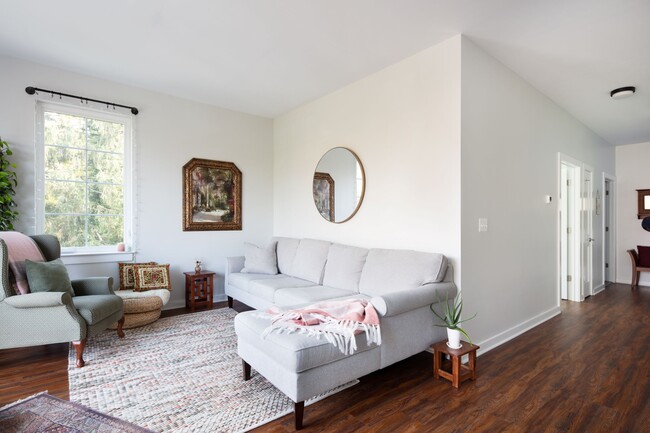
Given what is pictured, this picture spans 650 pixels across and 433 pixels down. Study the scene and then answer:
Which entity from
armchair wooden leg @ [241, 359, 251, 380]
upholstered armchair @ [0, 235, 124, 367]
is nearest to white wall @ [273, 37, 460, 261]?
armchair wooden leg @ [241, 359, 251, 380]

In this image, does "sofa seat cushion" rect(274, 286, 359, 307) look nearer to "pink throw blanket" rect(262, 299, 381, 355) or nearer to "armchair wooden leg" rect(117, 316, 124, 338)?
"pink throw blanket" rect(262, 299, 381, 355)

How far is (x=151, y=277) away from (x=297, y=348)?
2874mm

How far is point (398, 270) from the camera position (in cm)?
298

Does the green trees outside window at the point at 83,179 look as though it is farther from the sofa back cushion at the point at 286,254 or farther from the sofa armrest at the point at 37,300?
the sofa back cushion at the point at 286,254

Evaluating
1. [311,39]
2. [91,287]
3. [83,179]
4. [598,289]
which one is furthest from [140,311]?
[598,289]

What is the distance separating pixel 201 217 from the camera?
4.69 m

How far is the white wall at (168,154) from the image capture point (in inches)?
138

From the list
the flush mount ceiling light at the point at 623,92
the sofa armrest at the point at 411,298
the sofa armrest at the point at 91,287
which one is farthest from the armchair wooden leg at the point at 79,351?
the flush mount ceiling light at the point at 623,92

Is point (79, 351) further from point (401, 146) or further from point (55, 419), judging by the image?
point (401, 146)

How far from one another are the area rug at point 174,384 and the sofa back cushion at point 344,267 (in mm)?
1141

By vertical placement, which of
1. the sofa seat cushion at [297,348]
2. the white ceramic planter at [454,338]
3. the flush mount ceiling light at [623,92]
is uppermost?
the flush mount ceiling light at [623,92]

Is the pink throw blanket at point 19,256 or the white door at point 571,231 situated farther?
the white door at point 571,231

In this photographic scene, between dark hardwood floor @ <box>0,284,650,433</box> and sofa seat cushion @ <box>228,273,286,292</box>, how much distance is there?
5.66 feet

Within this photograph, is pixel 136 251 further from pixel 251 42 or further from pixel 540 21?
pixel 540 21
